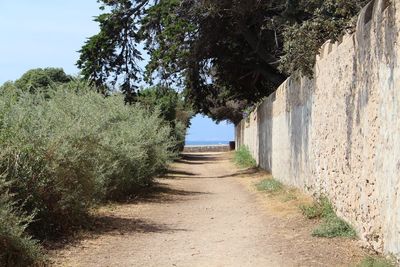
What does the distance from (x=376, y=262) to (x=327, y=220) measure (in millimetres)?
3075

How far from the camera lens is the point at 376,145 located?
6.94 meters

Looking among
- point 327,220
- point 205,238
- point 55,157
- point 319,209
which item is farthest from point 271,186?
point 55,157

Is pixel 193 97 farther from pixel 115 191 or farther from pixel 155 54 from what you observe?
pixel 115 191

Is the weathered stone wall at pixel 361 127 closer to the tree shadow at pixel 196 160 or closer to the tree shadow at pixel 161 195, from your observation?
the tree shadow at pixel 161 195

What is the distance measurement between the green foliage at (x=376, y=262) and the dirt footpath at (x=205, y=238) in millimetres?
319

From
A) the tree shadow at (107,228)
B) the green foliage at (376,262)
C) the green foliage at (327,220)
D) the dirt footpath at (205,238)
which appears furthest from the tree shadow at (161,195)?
the green foliage at (376,262)

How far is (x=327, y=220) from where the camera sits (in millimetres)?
9273

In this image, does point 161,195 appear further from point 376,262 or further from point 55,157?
point 376,262

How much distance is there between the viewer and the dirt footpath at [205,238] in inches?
283

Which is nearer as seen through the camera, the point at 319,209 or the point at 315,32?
the point at 319,209

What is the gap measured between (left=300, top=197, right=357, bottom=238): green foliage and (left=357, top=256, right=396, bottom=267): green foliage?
→ 1.47 metres

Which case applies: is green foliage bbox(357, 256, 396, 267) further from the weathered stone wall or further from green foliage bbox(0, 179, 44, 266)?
green foliage bbox(0, 179, 44, 266)

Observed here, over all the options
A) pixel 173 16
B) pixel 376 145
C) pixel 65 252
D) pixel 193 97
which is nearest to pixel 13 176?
pixel 65 252

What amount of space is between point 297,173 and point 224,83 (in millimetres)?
14688
